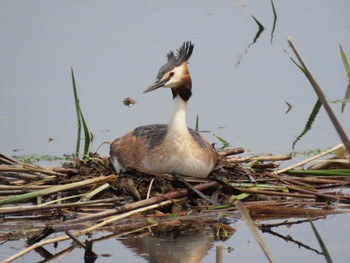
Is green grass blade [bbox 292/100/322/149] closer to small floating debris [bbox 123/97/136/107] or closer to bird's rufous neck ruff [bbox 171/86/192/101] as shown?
bird's rufous neck ruff [bbox 171/86/192/101]

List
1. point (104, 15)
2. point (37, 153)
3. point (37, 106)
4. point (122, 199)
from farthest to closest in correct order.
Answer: point (104, 15)
point (37, 106)
point (37, 153)
point (122, 199)

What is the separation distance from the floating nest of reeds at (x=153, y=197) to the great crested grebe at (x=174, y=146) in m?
0.09

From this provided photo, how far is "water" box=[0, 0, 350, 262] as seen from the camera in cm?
978

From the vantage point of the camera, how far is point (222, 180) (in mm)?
7594

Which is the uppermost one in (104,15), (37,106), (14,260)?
(104,15)

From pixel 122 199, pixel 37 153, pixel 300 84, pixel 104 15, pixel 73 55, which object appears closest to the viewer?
pixel 122 199

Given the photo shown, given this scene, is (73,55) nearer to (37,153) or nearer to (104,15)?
(104,15)

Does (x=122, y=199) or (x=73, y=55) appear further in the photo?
(x=73, y=55)

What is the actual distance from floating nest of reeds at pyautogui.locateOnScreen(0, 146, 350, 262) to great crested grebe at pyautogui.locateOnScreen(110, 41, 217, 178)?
0.09 metres

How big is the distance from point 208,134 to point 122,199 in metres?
2.44

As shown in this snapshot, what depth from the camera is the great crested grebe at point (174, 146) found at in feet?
24.8

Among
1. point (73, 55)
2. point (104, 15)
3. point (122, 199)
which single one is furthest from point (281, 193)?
point (104, 15)

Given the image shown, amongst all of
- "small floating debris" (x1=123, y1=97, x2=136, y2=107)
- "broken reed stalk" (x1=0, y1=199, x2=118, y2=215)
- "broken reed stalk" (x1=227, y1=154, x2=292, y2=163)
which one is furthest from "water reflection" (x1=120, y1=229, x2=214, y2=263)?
"small floating debris" (x1=123, y1=97, x2=136, y2=107)

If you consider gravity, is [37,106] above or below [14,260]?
above
